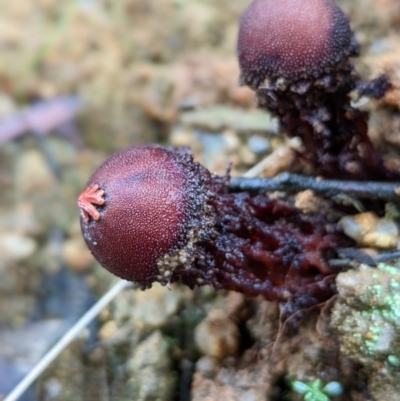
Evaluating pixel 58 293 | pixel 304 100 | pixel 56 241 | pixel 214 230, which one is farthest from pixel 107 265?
pixel 56 241

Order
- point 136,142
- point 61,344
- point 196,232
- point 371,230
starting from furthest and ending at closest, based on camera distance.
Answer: point 136,142 < point 61,344 < point 371,230 < point 196,232

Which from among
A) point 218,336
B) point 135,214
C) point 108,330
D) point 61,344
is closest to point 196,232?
point 135,214

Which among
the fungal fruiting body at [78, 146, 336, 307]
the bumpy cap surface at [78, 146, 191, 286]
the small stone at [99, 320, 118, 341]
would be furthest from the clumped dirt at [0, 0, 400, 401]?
the bumpy cap surface at [78, 146, 191, 286]

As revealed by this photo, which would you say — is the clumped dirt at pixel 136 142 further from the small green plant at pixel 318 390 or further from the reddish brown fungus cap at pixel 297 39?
the reddish brown fungus cap at pixel 297 39

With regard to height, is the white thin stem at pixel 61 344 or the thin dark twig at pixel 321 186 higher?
the thin dark twig at pixel 321 186

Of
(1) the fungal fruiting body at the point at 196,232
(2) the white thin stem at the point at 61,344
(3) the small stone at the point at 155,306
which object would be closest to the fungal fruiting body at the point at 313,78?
(1) the fungal fruiting body at the point at 196,232

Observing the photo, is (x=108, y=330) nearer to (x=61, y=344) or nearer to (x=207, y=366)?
(x=61, y=344)
